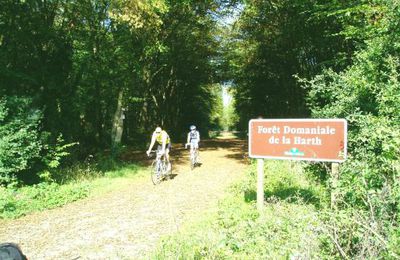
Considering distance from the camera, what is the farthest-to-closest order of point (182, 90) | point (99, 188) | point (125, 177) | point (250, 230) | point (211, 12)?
point (182, 90) → point (211, 12) → point (125, 177) → point (99, 188) → point (250, 230)

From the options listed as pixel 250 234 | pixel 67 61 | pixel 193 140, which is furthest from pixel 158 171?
pixel 250 234

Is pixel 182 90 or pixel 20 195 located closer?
pixel 20 195

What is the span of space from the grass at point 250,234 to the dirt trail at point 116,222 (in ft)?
2.65

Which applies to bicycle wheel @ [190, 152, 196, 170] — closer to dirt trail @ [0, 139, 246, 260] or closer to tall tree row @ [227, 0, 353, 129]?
dirt trail @ [0, 139, 246, 260]

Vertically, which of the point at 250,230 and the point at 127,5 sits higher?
the point at 127,5

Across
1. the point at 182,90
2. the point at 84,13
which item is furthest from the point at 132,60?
the point at 182,90

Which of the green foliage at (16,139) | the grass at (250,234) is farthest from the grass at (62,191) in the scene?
the grass at (250,234)

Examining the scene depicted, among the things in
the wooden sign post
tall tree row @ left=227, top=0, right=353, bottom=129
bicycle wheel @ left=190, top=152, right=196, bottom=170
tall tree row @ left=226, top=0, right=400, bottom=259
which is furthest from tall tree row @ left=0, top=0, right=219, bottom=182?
the wooden sign post

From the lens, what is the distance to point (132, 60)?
65.7ft

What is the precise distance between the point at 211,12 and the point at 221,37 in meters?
8.30

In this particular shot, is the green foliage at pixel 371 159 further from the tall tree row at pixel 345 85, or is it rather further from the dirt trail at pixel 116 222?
the dirt trail at pixel 116 222

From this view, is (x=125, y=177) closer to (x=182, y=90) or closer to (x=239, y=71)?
(x=239, y=71)

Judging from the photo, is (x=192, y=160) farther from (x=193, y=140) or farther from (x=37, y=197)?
(x=37, y=197)

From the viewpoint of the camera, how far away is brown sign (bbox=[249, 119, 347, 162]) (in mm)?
6684
